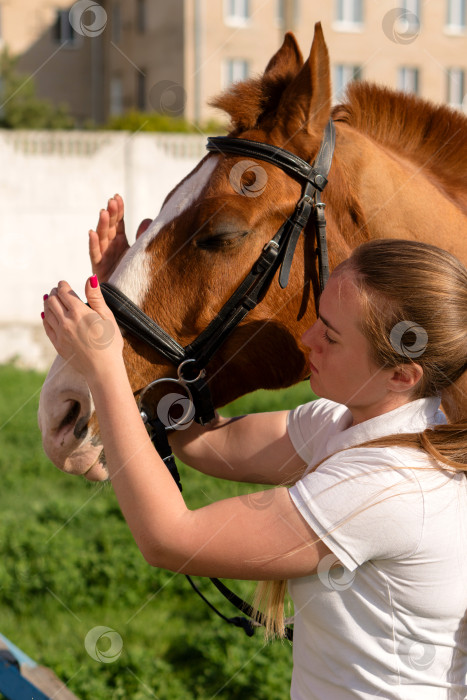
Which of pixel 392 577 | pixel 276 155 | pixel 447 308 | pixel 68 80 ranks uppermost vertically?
pixel 276 155

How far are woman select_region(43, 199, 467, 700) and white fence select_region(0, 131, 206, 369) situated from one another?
33.0 feet

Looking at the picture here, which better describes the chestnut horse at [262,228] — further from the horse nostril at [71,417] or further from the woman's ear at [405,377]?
the woman's ear at [405,377]

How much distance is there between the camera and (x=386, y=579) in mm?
1430

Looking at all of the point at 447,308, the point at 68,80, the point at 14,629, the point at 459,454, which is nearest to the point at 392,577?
the point at 459,454

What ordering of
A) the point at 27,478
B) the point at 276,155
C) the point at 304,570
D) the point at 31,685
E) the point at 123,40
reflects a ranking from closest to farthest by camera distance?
the point at 304,570, the point at 276,155, the point at 31,685, the point at 27,478, the point at 123,40

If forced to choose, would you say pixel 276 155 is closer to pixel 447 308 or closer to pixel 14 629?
pixel 447 308

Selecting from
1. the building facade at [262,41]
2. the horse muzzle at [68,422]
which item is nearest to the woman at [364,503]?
the horse muzzle at [68,422]

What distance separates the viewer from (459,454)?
A: 1.51 metres

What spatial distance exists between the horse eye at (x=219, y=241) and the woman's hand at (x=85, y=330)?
0.39 metres

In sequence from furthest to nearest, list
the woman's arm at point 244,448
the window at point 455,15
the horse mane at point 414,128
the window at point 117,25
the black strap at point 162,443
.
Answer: the window at point 117,25, the window at point 455,15, the horse mane at point 414,128, the woman's arm at point 244,448, the black strap at point 162,443

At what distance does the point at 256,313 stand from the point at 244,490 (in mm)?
3955

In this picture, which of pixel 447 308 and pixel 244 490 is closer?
pixel 447 308

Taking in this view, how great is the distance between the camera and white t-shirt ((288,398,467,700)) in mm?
1388

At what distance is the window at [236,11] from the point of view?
65.5ft
